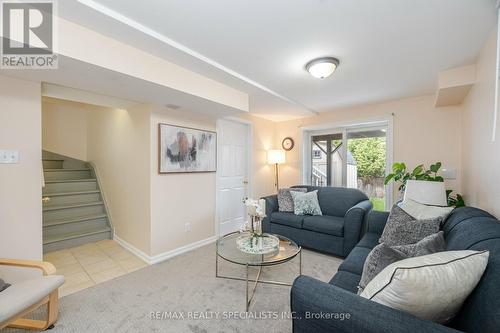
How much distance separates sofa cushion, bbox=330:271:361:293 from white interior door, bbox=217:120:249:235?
2402 mm

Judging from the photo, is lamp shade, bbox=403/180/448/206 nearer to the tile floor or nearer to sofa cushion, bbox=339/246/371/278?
sofa cushion, bbox=339/246/371/278

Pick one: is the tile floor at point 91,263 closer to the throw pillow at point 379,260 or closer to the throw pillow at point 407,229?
the throw pillow at point 379,260

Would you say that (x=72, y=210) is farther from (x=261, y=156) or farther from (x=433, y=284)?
(x=433, y=284)

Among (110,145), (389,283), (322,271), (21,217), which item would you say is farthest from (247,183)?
(389,283)

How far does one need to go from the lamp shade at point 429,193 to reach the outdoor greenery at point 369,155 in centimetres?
163

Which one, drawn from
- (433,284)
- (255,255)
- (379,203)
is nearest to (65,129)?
(255,255)

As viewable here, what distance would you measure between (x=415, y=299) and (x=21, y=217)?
2.97 m

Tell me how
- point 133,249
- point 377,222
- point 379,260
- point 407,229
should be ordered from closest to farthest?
point 379,260
point 407,229
point 377,222
point 133,249

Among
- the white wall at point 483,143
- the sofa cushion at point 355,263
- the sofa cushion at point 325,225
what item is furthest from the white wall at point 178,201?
the white wall at point 483,143

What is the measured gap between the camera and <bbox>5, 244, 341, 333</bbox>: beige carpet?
1.65m

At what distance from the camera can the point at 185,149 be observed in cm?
310
